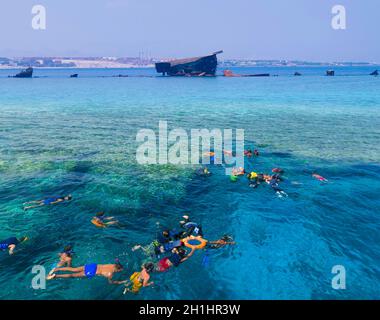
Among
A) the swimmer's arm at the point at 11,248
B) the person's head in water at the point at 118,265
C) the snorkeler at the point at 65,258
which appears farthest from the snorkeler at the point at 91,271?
the swimmer's arm at the point at 11,248

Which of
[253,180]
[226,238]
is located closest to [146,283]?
[226,238]

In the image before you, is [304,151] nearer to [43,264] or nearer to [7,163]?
[43,264]

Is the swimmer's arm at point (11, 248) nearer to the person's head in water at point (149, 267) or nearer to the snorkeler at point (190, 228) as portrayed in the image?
the person's head in water at point (149, 267)

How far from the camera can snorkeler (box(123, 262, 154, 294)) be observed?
1457cm

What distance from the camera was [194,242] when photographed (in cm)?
1817

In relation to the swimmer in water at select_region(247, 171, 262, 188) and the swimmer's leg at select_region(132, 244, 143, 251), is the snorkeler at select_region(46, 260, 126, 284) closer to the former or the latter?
the swimmer's leg at select_region(132, 244, 143, 251)

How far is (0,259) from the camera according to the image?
54.2ft

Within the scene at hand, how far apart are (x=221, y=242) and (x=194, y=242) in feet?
6.12

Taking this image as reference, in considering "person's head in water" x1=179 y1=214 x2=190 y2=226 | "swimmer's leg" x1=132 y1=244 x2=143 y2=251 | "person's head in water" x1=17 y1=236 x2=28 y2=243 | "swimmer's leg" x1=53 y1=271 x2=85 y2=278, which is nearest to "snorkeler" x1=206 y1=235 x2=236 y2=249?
"person's head in water" x1=179 y1=214 x2=190 y2=226

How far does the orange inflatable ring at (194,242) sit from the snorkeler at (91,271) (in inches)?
171

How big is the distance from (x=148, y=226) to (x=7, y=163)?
20.8 meters

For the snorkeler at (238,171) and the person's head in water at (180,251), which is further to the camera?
the snorkeler at (238,171)

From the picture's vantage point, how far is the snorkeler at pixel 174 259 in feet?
52.6
